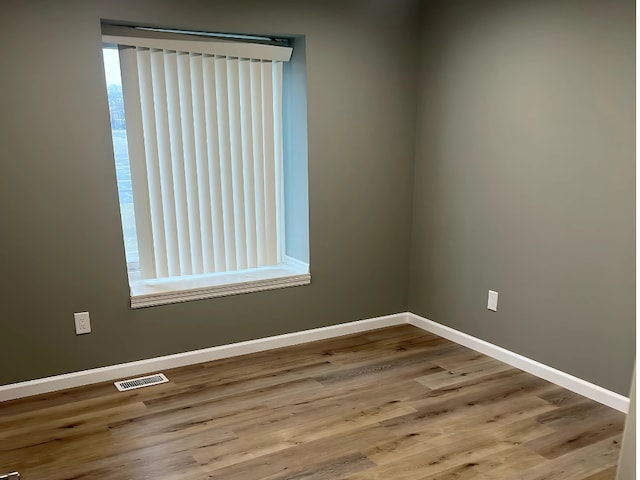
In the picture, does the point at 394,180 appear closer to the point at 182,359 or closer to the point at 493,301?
the point at 493,301

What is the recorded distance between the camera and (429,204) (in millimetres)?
3498

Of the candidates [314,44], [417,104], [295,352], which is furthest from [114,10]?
[295,352]

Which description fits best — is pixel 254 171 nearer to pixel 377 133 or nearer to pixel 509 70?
pixel 377 133

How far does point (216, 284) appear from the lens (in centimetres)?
310

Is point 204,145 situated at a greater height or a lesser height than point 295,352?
greater

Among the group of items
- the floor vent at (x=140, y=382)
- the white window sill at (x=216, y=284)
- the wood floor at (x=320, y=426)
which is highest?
the white window sill at (x=216, y=284)

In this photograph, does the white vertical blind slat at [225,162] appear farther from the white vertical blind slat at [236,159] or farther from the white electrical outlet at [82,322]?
the white electrical outlet at [82,322]

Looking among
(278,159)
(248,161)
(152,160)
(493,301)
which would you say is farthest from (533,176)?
(152,160)

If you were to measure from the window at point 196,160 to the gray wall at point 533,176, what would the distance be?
0.98 meters

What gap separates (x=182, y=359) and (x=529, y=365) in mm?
1999

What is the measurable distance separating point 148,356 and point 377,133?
197 cm

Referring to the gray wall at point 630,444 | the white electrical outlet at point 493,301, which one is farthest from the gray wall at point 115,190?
the gray wall at point 630,444

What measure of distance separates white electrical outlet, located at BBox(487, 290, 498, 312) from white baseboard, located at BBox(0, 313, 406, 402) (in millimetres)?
771

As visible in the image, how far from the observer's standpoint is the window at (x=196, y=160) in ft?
9.35
